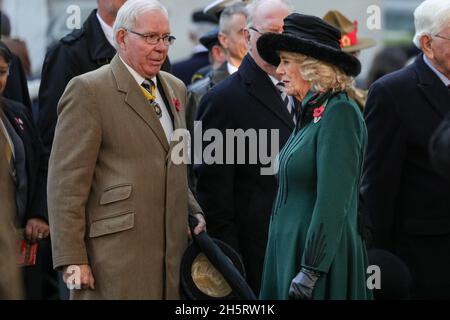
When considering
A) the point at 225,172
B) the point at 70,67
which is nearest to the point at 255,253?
the point at 225,172

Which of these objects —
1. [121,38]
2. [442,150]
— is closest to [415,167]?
[121,38]

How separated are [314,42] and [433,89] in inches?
52.3

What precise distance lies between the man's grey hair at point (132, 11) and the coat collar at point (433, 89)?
160 centimetres

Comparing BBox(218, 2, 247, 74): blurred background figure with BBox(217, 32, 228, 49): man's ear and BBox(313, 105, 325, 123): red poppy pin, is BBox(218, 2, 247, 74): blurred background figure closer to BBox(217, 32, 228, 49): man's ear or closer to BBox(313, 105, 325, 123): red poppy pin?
BBox(217, 32, 228, 49): man's ear

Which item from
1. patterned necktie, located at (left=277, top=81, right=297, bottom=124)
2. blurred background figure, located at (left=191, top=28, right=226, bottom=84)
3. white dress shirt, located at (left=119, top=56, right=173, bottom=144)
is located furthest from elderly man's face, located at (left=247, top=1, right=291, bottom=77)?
blurred background figure, located at (left=191, top=28, right=226, bottom=84)

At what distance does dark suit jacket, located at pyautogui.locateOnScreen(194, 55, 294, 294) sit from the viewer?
267 inches

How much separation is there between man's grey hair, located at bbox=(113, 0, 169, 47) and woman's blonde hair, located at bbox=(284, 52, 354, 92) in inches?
33.4

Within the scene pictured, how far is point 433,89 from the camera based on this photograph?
6996 mm

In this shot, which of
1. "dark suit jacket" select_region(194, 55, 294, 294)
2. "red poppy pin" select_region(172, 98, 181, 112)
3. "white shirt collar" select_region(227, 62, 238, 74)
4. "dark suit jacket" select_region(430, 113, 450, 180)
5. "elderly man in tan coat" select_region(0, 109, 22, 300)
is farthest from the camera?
"white shirt collar" select_region(227, 62, 238, 74)

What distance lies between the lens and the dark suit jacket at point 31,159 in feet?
23.0

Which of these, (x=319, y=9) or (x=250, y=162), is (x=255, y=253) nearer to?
(x=250, y=162)

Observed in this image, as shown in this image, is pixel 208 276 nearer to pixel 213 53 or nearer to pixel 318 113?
pixel 318 113

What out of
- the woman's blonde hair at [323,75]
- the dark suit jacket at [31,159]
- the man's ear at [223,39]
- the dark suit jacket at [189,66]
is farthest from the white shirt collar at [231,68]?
the woman's blonde hair at [323,75]

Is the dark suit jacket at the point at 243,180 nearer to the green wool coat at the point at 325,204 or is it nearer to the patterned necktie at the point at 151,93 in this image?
the patterned necktie at the point at 151,93
